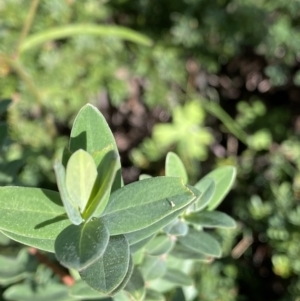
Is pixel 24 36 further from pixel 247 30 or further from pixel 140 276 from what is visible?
pixel 140 276

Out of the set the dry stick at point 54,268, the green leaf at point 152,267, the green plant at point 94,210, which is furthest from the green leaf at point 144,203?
the dry stick at point 54,268

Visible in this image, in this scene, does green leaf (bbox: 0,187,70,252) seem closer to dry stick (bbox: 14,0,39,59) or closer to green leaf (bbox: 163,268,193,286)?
green leaf (bbox: 163,268,193,286)

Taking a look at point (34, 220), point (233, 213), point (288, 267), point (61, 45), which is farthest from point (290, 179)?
point (34, 220)

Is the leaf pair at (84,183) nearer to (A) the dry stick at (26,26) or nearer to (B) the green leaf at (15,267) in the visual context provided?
(B) the green leaf at (15,267)

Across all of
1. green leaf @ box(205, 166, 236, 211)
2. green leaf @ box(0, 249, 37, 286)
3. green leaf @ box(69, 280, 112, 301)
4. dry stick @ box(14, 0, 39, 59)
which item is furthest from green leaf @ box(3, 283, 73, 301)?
dry stick @ box(14, 0, 39, 59)

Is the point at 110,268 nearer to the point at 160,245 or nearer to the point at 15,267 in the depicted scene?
the point at 160,245

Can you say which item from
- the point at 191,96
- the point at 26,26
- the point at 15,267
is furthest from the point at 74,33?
the point at 15,267
